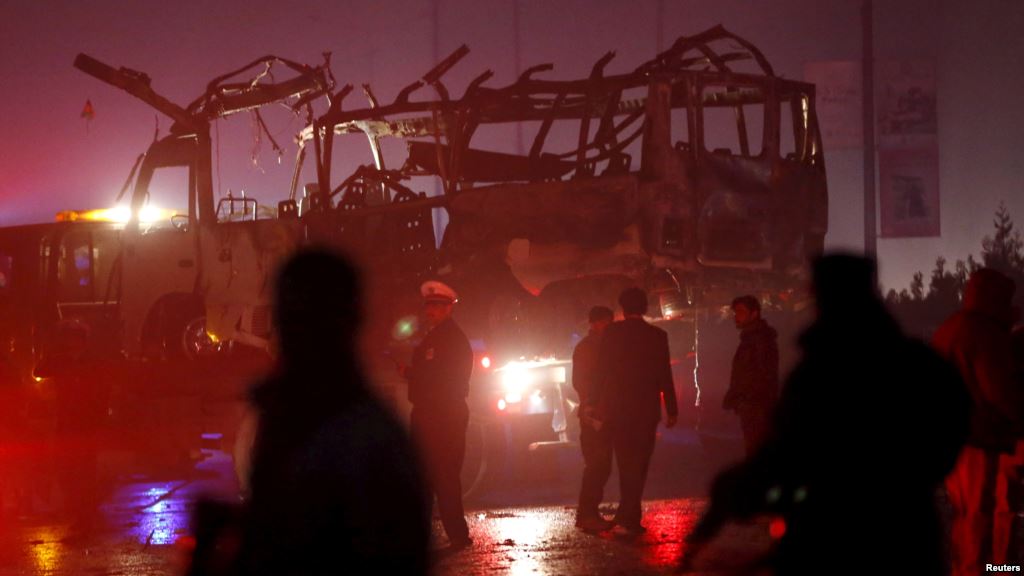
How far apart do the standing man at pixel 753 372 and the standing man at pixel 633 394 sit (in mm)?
515

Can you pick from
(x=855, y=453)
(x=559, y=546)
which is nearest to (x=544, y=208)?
(x=559, y=546)

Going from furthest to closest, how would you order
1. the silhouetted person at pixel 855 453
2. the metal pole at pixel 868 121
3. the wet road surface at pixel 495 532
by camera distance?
the metal pole at pixel 868 121
the wet road surface at pixel 495 532
the silhouetted person at pixel 855 453

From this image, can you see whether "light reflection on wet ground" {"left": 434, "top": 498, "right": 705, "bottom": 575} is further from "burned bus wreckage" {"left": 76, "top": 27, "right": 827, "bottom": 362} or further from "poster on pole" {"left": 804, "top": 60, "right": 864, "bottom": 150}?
"poster on pole" {"left": 804, "top": 60, "right": 864, "bottom": 150}

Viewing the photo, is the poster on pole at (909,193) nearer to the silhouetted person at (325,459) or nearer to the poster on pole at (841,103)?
the poster on pole at (841,103)

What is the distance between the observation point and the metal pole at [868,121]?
831 inches

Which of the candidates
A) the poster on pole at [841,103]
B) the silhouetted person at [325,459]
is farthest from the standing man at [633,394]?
the poster on pole at [841,103]

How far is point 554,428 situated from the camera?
13023 mm

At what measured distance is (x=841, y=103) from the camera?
72.5 ft

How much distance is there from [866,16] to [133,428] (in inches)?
524

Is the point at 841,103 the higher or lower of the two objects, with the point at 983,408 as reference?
higher

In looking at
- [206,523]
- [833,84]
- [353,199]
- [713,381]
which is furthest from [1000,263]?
[206,523]

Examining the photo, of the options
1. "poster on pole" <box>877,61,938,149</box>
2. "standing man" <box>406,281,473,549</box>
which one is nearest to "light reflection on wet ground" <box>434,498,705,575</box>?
"standing man" <box>406,281,473,549</box>

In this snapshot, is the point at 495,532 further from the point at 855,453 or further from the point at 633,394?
the point at 855,453

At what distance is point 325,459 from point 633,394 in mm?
7138
